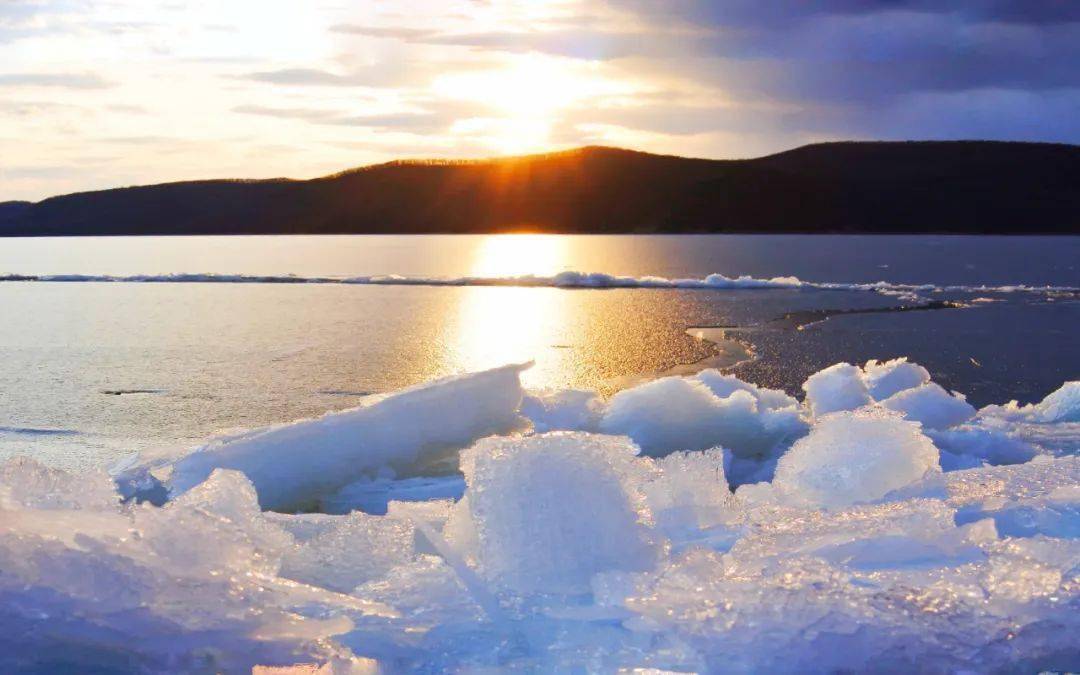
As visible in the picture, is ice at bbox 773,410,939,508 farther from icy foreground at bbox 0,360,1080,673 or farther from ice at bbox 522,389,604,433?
ice at bbox 522,389,604,433

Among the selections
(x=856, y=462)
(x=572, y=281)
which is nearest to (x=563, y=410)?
(x=856, y=462)

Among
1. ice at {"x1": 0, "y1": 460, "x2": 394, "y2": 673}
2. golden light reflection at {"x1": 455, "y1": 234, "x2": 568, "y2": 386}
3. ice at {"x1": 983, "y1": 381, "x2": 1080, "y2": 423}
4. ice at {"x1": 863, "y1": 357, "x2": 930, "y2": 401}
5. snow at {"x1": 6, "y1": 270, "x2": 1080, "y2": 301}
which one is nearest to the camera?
ice at {"x1": 0, "y1": 460, "x2": 394, "y2": 673}

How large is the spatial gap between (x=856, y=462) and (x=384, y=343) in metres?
7.11

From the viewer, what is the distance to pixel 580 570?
2.85 metres

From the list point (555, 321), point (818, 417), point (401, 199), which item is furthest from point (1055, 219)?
point (818, 417)

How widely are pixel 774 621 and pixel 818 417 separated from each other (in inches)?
135

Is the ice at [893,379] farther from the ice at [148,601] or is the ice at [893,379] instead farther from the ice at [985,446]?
the ice at [148,601]

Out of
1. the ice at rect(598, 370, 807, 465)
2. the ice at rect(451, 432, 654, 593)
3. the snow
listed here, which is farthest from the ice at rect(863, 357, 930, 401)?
the snow

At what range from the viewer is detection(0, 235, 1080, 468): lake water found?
22.9 ft

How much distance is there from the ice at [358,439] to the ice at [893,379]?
2359 mm

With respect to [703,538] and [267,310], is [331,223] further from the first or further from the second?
[703,538]

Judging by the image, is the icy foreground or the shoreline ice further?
the shoreline ice

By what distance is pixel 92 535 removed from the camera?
2693mm

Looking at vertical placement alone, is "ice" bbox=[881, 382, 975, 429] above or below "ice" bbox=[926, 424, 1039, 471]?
above
